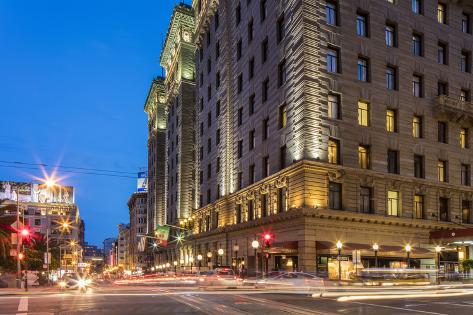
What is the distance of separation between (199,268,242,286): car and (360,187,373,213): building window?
527 inches

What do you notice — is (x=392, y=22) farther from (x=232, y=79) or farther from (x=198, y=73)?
(x=198, y=73)

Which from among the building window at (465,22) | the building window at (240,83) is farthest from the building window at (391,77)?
the building window at (240,83)

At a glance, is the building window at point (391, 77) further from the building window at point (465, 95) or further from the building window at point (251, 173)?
the building window at point (251, 173)

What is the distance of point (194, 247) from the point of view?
7581 centimetres

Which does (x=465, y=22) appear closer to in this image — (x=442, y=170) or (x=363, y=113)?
(x=442, y=170)

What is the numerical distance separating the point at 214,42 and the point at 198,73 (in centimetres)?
962

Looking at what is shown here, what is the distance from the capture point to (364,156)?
1815 inches

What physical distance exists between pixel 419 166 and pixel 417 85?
26.8 feet

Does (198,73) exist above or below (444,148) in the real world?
above

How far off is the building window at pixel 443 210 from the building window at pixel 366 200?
9.34 meters

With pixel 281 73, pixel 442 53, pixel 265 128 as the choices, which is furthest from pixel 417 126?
pixel 265 128

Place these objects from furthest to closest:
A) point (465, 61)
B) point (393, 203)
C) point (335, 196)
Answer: point (465, 61) < point (393, 203) < point (335, 196)

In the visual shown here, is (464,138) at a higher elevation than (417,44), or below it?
below

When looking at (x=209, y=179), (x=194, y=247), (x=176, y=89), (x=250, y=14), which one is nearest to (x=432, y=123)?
(x=250, y=14)
